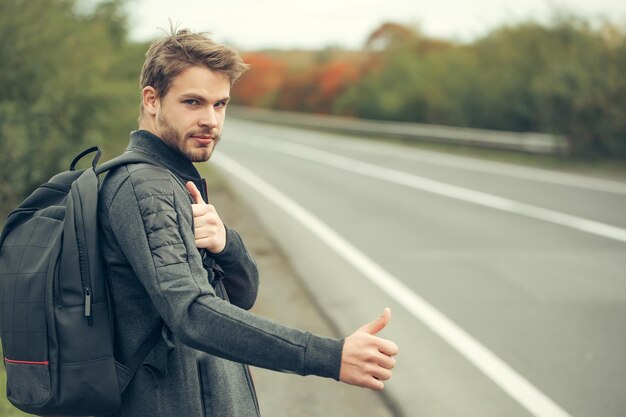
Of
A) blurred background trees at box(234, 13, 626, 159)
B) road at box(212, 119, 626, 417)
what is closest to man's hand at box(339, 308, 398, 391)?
road at box(212, 119, 626, 417)

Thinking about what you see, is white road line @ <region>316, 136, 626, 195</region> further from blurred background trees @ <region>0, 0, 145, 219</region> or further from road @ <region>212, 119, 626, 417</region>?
blurred background trees @ <region>0, 0, 145, 219</region>

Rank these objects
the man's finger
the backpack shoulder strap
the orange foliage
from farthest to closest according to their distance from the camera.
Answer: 1. the orange foliage
2. the man's finger
3. the backpack shoulder strap

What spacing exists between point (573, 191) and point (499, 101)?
42.9 ft

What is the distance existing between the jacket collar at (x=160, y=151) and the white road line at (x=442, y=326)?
3.36 m

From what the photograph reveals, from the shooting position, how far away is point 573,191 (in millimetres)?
15180

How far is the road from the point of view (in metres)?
5.27

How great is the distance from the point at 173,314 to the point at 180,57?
66 centimetres

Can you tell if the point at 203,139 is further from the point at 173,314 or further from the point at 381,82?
the point at 381,82

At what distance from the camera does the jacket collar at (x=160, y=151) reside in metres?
2.13

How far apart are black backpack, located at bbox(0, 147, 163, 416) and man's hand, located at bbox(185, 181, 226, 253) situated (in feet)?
0.85

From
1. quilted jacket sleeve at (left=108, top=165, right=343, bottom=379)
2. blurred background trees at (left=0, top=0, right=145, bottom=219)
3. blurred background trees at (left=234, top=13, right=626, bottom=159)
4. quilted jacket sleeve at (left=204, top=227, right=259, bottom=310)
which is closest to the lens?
quilted jacket sleeve at (left=108, top=165, right=343, bottom=379)

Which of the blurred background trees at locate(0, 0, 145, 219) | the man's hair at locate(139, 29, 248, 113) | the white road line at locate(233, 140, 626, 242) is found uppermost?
the man's hair at locate(139, 29, 248, 113)

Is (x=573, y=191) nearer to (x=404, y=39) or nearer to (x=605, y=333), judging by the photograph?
(x=605, y=333)

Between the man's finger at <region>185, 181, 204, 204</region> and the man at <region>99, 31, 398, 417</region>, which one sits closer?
the man at <region>99, 31, 398, 417</region>
